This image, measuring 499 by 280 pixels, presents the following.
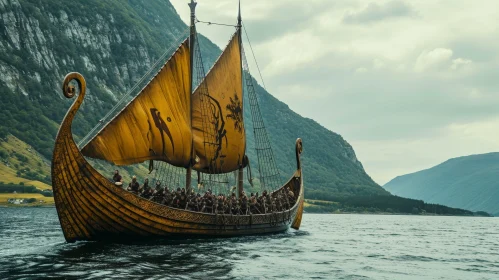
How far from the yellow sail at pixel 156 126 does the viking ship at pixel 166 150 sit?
6cm

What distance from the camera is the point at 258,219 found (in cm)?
4553

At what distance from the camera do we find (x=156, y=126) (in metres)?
39.5

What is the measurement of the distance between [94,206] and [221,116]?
19857mm

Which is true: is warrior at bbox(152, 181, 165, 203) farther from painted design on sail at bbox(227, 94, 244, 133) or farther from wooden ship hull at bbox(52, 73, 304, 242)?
painted design on sail at bbox(227, 94, 244, 133)

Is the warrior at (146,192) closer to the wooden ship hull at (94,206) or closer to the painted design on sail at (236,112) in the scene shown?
the wooden ship hull at (94,206)

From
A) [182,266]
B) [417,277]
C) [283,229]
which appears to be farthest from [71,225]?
[283,229]

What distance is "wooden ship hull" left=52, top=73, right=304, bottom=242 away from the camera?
96.5ft

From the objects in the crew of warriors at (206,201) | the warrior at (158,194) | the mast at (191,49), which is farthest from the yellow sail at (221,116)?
the warrior at (158,194)

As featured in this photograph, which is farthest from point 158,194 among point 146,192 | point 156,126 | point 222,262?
point 222,262

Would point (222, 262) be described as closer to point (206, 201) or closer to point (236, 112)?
point (206, 201)

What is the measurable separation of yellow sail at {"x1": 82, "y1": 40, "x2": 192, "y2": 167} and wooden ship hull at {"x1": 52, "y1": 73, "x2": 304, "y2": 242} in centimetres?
497

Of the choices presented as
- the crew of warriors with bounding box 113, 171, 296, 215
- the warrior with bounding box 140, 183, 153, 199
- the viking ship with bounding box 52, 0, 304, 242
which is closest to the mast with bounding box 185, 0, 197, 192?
the viking ship with bounding box 52, 0, 304, 242

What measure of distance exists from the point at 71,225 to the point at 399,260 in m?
18.5

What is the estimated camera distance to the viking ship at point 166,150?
30125 mm
